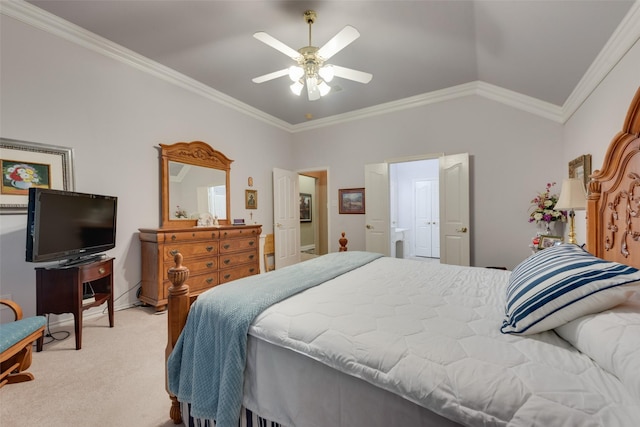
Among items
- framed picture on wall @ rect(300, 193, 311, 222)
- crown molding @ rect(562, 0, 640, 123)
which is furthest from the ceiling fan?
framed picture on wall @ rect(300, 193, 311, 222)

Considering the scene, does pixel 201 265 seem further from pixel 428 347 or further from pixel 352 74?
pixel 428 347

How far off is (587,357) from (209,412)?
4.76 feet

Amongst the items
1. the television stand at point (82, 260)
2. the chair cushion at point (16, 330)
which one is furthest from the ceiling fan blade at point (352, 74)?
the chair cushion at point (16, 330)

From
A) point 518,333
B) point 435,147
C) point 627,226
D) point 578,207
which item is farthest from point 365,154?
point 518,333

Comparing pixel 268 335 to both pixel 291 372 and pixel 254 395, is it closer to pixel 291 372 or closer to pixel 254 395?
pixel 291 372

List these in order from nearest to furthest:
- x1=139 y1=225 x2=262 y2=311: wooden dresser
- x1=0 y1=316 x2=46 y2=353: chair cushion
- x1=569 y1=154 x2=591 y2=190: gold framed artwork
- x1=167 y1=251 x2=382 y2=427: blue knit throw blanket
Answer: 1. x1=167 y1=251 x2=382 y2=427: blue knit throw blanket
2. x1=0 y1=316 x2=46 y2=353: chair cushion
3. x1=569 y1=154 x2=591 y2=190: gold framed artwork
4. x1=139 y1=225 x2=262 y2=311: wooden dresser

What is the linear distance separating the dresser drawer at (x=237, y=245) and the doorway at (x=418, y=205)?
3.66 meters

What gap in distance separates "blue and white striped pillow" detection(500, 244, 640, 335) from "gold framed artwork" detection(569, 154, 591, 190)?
5.86ft

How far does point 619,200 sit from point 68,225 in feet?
13.4

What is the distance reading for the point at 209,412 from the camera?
120 centimetres

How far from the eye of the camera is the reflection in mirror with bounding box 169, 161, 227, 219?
3.62 m

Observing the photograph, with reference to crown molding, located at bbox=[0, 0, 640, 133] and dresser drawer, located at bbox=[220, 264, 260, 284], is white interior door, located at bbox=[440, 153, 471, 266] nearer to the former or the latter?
crown molding, located at bbox=[0, 0, 640, 133]

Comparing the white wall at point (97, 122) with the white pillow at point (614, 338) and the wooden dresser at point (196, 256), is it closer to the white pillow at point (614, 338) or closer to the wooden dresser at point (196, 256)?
the wooden dresser at point (196, 256)

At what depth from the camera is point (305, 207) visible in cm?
696
